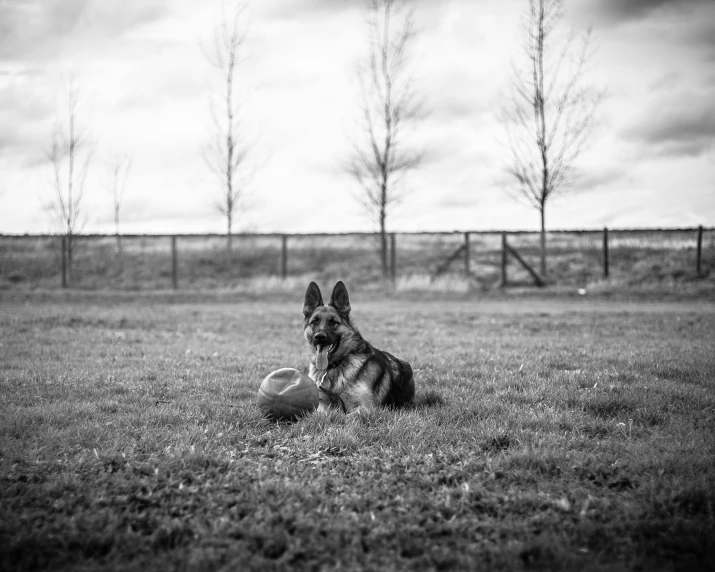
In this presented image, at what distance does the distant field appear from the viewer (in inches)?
1072

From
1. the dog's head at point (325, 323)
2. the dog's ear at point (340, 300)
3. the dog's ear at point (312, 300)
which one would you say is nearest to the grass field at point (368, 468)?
the dog's head at point (325, 323)

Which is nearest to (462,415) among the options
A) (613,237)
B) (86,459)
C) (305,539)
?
(305,539)

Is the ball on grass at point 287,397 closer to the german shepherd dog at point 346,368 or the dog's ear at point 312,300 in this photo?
the german shepherd dog at point 346,368

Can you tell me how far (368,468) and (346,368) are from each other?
2.25m

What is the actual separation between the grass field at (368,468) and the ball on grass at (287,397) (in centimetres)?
21

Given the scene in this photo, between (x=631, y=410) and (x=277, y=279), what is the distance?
2290 centimetres

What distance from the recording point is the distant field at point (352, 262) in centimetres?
2723

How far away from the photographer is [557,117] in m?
25.7

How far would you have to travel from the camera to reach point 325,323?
718 cm

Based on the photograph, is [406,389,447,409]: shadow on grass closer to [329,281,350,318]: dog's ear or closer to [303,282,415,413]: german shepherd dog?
[303,282,415,413]: german shepherd dog

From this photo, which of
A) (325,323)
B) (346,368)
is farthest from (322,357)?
(325,323)

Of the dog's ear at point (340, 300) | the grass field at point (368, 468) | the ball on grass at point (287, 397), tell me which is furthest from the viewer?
the dog's ear at point (340, 300)

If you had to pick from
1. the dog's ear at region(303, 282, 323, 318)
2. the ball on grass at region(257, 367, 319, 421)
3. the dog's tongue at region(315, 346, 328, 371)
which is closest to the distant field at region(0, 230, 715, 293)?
the dog's ear at region(303, 282, 323, 318)

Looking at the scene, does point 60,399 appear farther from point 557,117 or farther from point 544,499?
point 557,117
